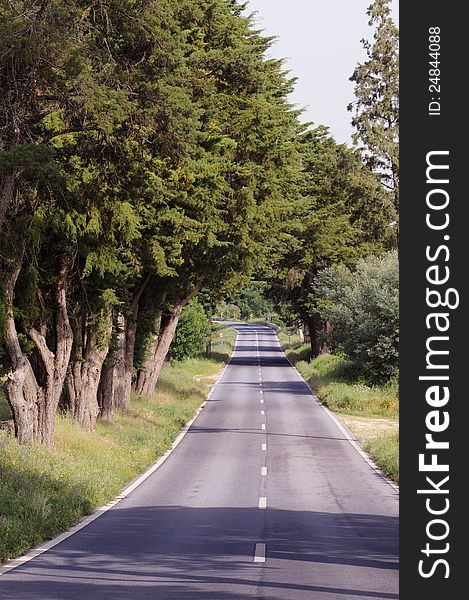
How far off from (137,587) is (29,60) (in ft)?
31.8

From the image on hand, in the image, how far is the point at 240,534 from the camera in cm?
1883

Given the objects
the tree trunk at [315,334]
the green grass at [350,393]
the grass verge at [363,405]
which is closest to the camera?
the grass verge at [363,405]

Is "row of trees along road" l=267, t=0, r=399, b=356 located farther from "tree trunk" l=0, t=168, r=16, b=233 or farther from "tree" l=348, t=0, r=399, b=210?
"tree trunk" l=0, t=168, r=16, b=233

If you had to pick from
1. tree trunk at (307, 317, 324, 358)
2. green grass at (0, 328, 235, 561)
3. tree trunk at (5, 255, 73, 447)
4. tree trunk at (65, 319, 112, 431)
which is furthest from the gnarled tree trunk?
tree trunk at (307, 317, 324, 358)

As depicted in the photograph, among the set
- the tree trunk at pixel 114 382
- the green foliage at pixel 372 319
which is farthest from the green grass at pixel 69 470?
the green foliage at pixel 372 319

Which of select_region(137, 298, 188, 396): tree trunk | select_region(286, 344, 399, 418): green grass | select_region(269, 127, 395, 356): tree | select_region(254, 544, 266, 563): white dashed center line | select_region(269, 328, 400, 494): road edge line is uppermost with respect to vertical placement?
select_region(269, 127, 395, 356): tree

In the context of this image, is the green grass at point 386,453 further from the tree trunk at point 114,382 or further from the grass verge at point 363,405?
the tree trunk at point 114,382

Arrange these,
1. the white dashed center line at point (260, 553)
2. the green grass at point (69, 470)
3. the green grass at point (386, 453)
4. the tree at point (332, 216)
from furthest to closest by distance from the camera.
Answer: the tree at point (332, 216)
the green grass at point (386, 453)
the green grass at point (69, 470)
the white dashed center line at point (260, 553)

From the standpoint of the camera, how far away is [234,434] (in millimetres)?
39094

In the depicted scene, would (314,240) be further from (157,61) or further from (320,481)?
(157,61)

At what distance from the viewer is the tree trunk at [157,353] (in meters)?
45.8

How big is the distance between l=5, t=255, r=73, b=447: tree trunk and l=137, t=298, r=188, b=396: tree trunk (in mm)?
17106

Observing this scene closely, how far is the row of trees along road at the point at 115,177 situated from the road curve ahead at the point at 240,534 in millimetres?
4115

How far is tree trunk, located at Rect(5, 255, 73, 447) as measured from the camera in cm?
2462
